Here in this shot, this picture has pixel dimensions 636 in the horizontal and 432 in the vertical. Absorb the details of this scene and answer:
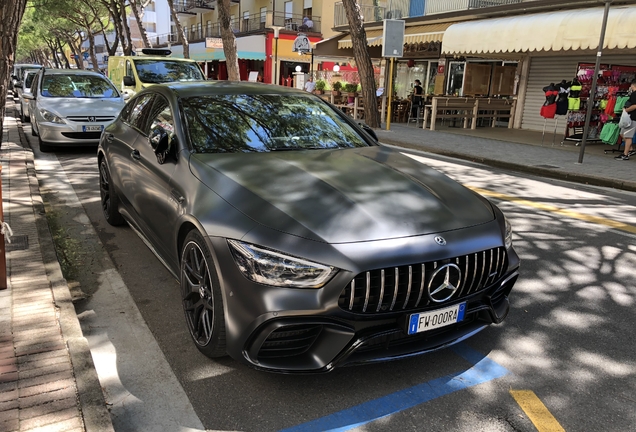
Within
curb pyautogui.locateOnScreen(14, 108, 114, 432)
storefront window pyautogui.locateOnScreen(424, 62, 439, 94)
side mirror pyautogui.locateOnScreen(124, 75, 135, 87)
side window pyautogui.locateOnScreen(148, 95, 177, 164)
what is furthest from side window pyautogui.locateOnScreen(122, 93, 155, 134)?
storefront window pyautogui.locateOnScreen(424, 62, 439, 94)

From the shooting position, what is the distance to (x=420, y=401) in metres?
2.82

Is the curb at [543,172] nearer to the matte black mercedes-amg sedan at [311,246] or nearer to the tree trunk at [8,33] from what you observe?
the matte black mercedes-amg sedan at [311,246]

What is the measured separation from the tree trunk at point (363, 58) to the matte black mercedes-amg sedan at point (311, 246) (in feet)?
42.0

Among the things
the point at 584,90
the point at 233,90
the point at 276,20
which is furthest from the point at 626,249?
the point at 276,20

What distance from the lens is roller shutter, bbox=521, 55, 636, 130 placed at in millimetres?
17281

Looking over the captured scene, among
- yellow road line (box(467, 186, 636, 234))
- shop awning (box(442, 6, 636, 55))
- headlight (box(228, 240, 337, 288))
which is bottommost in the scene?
yellow road line (box(467, 186, 636, 234))

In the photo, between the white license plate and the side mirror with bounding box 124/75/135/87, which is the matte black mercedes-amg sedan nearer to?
the white license plate

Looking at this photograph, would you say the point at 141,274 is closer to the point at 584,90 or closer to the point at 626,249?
the point at 626,249

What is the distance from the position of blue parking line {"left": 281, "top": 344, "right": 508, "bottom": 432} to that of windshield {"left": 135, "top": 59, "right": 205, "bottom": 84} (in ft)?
39.7

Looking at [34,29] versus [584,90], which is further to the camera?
[34,29]

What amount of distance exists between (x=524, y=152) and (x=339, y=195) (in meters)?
10.9

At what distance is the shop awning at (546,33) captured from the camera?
1194cm

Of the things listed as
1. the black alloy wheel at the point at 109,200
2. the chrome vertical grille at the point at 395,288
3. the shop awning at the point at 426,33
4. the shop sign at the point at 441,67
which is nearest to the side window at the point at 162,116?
the black alloy wheel at the point at 109,200

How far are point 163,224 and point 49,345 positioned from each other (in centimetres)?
108
